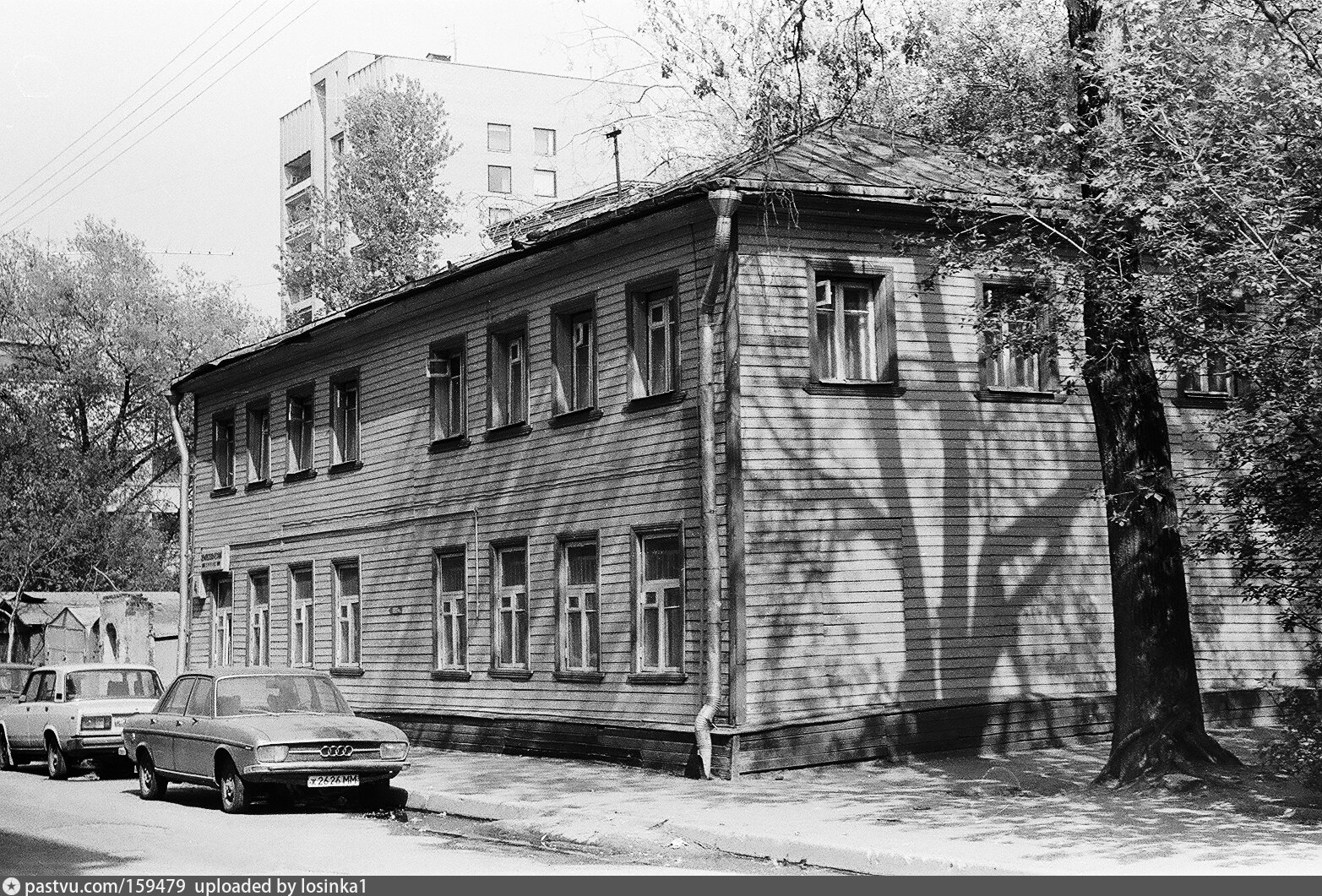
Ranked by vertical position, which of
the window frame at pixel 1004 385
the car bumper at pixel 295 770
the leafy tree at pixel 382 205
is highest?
the leafy tree at pixel 382 205

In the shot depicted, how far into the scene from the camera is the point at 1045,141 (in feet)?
54.9

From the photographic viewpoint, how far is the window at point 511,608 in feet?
78.4

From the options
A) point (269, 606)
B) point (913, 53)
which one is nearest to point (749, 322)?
point (913, 53)

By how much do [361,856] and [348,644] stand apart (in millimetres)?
15928

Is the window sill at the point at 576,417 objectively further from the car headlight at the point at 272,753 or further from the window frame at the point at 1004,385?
the car headlight at the point at 272,753

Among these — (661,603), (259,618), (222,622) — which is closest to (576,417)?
(661,603)

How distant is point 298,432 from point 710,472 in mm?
13470

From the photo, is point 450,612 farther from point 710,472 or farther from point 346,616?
point 710,472

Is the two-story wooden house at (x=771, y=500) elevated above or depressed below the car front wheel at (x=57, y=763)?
above

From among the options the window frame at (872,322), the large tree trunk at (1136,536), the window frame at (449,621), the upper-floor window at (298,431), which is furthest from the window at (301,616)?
the large tree trunk at (1136,536)

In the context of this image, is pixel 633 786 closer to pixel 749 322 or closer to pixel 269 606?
pixel 749 322

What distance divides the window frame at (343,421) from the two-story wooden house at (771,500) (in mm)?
3649

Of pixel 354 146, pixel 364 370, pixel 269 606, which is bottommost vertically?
pixel 269 606

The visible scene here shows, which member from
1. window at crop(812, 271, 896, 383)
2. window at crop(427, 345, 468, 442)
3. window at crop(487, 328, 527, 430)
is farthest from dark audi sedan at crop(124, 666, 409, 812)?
window at crop(427, 345, 468, 442)
